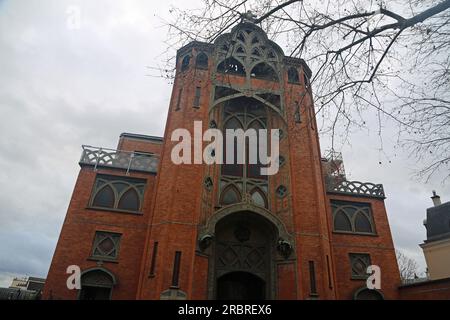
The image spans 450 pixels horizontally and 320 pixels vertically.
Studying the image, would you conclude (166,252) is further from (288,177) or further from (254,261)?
(288,177)

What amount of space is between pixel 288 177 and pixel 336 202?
172 inches

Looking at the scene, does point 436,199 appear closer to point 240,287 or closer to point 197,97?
point 240,287

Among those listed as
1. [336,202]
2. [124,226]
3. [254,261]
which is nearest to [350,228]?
[336,202]

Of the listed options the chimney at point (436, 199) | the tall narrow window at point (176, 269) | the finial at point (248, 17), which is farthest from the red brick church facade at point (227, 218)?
the chimney at point (436, 199)

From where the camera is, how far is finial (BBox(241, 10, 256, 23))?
6156mm

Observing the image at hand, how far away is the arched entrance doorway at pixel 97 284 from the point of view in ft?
44.6

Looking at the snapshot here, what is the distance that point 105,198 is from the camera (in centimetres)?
1565

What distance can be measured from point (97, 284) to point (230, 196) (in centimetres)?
722

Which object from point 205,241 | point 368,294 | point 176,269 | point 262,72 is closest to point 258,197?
point 205,241

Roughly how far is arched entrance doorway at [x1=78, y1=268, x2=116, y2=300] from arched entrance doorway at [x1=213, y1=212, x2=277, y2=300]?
486 cm

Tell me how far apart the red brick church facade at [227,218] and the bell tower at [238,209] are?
51 mm

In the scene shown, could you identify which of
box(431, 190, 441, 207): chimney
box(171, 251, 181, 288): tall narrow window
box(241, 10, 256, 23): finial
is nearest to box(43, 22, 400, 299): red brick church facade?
box(171, 251, 181, 288): tall narrow window

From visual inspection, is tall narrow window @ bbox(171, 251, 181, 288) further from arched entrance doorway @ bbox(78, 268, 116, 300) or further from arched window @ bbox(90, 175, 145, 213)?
arched window @ bbox(90, 175, 145, 213)

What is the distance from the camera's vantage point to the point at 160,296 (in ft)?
37.8
